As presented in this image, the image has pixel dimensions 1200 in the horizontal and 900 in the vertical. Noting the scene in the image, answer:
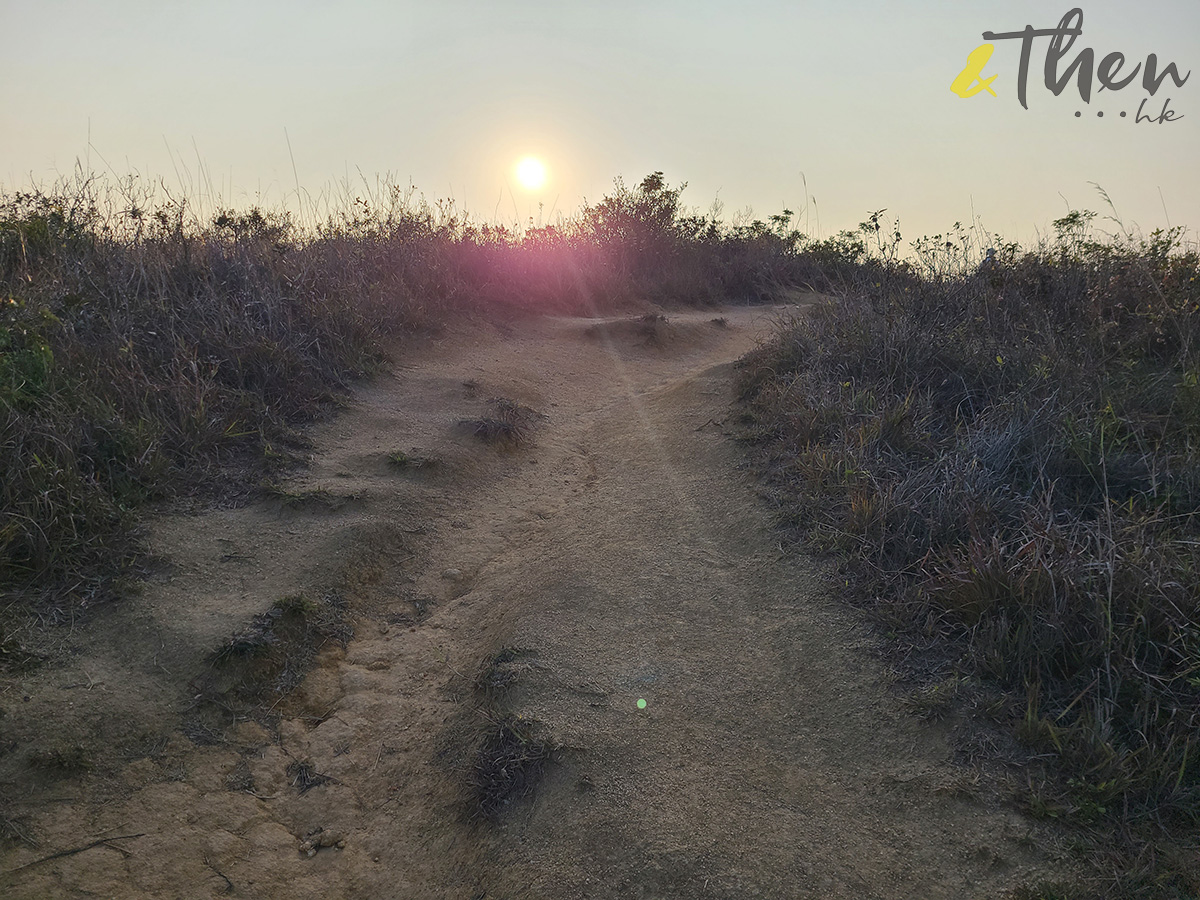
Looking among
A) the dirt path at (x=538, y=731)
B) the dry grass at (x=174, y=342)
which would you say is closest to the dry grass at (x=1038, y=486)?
the dirt path at (x=538, y=731)

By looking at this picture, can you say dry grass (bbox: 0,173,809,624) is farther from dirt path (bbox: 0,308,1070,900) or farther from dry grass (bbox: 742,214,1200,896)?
dry grass (bbox: 742,214,1200,896)

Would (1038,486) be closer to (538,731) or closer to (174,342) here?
(538,731)

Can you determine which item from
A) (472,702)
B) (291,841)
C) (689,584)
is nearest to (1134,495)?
(689,584)

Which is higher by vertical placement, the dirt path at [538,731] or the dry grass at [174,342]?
the dry grass at [174,342]

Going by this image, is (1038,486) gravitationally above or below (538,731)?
above

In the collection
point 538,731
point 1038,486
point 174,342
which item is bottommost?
point 538,731

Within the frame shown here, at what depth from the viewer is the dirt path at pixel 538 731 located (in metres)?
1.98

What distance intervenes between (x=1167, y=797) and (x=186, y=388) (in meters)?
4.73

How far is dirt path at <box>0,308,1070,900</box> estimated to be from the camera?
198 cm

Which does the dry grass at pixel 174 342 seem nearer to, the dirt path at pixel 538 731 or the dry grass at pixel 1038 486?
the dirt path at pixel 538 731

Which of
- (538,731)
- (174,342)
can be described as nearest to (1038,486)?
(538,731)

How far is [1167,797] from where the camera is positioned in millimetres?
1960

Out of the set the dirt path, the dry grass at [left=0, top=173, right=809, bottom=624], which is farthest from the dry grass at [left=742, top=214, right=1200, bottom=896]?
the dry grass at [left=0, top=173, right=809, bottom=624]

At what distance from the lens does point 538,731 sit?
7.95 feet
